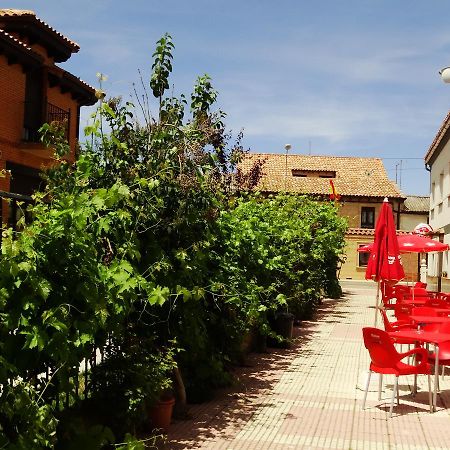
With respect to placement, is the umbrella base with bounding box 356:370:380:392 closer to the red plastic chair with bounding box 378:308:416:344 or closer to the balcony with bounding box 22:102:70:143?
the red plastic chair with bounding box 378:308:416:344

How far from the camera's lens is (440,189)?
24328 mm

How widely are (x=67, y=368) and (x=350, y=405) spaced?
449cm

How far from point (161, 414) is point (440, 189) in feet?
67.2

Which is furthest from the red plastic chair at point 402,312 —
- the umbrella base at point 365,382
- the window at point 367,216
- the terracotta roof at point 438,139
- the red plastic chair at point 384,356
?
the window at point 367,216

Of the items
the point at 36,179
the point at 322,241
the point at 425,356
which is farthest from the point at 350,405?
the point at 36,179

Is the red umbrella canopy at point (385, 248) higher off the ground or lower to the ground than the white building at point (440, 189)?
lower

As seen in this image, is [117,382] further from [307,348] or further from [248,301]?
[307,348]

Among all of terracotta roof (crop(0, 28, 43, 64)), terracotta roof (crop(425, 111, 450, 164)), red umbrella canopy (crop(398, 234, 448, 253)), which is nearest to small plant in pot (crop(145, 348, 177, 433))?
red umbrella canopy (crop(398, 234, 448, 253))

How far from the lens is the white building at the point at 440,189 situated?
2122cm

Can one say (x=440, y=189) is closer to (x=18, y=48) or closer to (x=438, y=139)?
(x=438, y=139)

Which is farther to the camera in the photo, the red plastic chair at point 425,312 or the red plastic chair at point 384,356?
the red plastic chair at point 425,312

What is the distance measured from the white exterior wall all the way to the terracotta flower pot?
16.3 metres

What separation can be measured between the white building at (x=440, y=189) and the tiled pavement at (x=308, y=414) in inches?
450

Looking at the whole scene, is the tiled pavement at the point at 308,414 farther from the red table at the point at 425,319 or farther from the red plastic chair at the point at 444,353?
the red table at the point at 425,319
